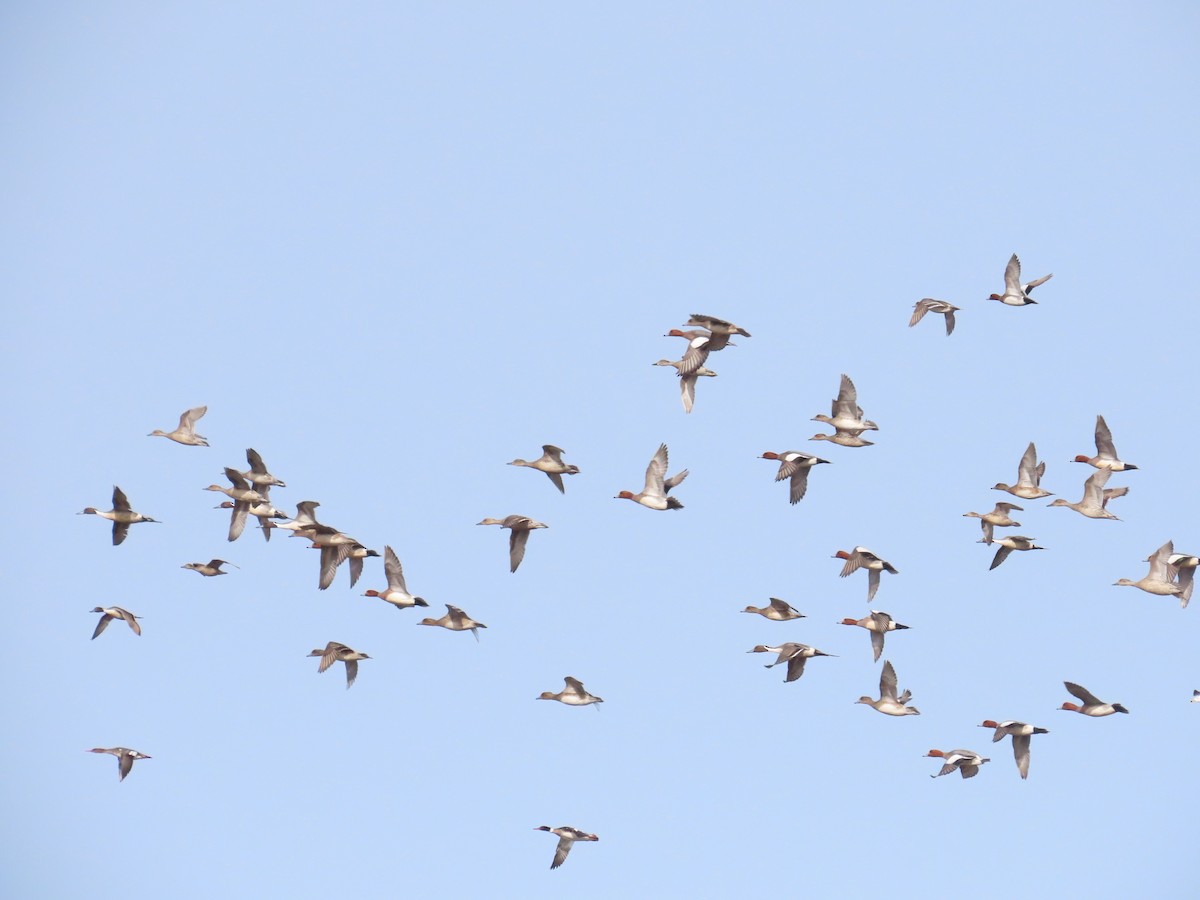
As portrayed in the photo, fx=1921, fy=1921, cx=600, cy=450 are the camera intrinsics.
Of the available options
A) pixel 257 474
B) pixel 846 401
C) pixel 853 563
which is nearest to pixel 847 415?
pixel 846 401

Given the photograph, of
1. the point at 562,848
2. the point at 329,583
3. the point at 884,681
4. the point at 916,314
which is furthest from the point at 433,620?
the point at 916,314

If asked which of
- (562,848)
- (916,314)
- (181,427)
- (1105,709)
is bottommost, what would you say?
(562,848)

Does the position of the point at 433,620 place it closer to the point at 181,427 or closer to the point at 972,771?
the point at 181,427

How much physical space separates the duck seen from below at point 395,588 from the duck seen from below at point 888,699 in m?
10.9

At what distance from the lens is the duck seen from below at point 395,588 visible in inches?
1751

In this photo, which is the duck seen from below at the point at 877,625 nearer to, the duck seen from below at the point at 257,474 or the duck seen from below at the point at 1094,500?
the duck seen from below at the point at 1094,500

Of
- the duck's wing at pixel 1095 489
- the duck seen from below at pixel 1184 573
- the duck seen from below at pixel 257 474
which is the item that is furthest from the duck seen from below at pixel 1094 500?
the duck seen from below at pixel 257 474

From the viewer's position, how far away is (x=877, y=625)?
1777 inches

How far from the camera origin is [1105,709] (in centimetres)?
4266

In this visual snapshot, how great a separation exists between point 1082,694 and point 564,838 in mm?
12743

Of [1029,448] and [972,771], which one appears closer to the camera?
[972,771]

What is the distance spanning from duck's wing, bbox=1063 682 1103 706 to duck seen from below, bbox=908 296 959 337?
9.28 metres

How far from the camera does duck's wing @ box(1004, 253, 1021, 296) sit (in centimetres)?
4659

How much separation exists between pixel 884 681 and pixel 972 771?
3259 millimetres
